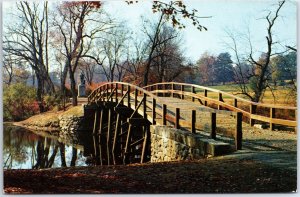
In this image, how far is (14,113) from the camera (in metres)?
9.12

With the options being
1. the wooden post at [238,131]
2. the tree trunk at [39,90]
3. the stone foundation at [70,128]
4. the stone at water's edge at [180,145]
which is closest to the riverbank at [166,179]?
the stone at water's edge at [180,145]

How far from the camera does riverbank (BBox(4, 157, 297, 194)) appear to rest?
6.29 meters

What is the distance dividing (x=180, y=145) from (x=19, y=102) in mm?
3594

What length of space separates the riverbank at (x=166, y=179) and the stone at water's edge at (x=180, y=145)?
0.28 metres

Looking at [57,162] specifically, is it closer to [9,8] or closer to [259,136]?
[9,8]

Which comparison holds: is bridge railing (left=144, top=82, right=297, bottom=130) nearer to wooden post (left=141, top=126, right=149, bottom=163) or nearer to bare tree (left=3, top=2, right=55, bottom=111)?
wooden post (left=141, top=126, right=149, bottom=163)

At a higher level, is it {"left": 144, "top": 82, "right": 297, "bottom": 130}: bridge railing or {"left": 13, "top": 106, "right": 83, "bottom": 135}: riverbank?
{"left": 144, "top": 82, "right": 297, "bottom": 130}: bridge railing

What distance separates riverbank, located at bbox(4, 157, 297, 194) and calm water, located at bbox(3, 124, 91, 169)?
4.47ft

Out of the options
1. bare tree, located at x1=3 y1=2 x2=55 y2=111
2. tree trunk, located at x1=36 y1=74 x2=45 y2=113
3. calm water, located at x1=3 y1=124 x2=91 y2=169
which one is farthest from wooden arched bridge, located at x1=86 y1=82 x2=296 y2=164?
bare tree, located at x1=3 y1=2 x2=55 y2=111

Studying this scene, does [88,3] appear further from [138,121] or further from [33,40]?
[138,121]

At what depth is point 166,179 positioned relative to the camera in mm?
6609

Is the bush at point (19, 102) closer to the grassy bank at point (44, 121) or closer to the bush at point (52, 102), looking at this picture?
the grassy bank at point (44, 121)

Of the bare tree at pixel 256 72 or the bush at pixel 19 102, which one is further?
the bare tree at pixel 256 72

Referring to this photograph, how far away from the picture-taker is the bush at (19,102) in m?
8.43
